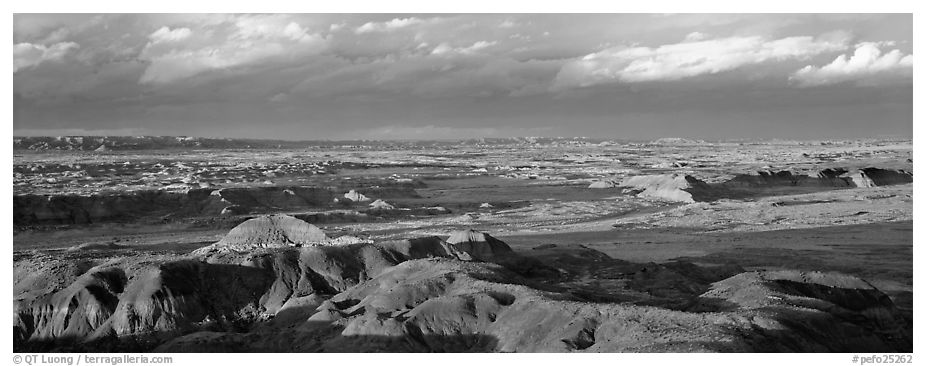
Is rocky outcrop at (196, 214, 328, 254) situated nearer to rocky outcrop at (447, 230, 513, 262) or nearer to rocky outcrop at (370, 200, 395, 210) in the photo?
rocky outcrop at (447, 230, 513, 262)

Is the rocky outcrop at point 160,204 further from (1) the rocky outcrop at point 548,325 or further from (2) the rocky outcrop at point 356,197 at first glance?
(1) the rocky outcrop at point 548,325

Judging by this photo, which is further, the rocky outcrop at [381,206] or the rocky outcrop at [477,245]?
the rocky outcrop at [381,206]

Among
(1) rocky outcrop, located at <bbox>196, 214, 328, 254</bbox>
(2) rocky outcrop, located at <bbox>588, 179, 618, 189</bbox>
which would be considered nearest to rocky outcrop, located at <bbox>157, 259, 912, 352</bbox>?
(1) rocky outcrop, located at <bbox>196, 214, 328, 254</bbox>

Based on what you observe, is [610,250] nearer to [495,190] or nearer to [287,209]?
[287,209]

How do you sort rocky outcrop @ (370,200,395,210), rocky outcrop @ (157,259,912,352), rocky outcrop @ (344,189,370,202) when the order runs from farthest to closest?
rocky outcrop @ (344,189,370,202), rocky outcrop @ (370,200,395,210), rocky outcrop @ (157,259,912,352)

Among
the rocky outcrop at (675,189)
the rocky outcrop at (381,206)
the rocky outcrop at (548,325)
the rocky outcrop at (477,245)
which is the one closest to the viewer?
the rocky outcrop at (548,325)

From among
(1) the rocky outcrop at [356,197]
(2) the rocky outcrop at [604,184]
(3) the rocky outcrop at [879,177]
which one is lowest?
(1) the rocky outcrop at [356,197]

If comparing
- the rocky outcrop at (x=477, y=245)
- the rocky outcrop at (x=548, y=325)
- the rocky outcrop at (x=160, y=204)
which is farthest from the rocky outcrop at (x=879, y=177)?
the rocky outcrop at (x=548, y=325)

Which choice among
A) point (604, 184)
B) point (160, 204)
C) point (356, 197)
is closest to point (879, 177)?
point (604, 184)

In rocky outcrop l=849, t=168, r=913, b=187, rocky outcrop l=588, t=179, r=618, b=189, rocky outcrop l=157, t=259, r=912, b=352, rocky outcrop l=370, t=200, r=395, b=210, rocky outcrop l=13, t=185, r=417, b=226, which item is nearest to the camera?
rocky outcrop l=157, t=259, r=912, b=352

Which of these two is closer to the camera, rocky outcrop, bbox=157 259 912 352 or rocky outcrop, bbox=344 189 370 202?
rocky outcrop, bbox=157 259 912 352

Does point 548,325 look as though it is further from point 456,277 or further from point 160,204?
point 160,204
